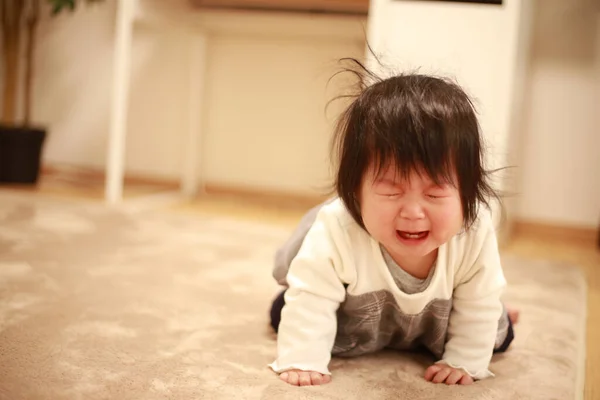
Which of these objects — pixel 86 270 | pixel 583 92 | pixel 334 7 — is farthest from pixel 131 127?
pixel 583 92

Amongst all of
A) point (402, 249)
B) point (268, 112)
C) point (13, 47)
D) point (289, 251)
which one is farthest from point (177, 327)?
point (13, 47)

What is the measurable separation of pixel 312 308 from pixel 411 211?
16cm

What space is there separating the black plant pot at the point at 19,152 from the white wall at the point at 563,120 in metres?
1.46

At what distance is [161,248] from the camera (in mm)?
1251

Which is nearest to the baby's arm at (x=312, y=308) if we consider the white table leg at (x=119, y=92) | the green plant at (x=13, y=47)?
the white table leg at (x=119, y=92)

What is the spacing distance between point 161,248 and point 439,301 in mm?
687

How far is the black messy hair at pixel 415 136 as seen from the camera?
617mm

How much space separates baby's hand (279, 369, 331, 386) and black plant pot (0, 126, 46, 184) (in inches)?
61.0

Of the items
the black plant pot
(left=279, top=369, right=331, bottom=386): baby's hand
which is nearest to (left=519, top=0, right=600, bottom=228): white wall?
(left=279, top=369, right=331, bottom=386): baby's hand

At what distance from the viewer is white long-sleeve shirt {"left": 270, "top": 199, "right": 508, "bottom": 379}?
0.69 meters

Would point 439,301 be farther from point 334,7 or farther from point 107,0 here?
point 107,0

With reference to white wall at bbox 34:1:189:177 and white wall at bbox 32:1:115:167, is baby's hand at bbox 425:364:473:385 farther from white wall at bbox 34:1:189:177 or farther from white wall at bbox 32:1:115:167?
white wall at bbox 32:1:115:167

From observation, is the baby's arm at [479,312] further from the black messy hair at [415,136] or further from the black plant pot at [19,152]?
the black plant pot at [19,152]

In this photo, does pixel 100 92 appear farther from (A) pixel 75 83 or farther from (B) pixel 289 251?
(B) pixel 289 251
